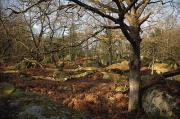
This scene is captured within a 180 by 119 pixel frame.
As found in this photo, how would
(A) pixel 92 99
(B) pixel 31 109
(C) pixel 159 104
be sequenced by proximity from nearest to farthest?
(B) pixel 31 109
(C) pixel 159 104
(A) pixel 92 99

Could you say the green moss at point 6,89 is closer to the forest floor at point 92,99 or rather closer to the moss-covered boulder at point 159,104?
the forest floor at point 92,99

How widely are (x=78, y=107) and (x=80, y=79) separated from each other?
10631mm

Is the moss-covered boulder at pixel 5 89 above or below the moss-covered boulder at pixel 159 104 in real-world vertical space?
above

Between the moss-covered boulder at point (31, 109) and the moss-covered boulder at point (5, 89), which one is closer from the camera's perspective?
the moss-covered boulder at point (31, 109)

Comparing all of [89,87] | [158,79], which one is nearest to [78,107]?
[158,79]

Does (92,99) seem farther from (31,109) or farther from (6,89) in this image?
(31,109)

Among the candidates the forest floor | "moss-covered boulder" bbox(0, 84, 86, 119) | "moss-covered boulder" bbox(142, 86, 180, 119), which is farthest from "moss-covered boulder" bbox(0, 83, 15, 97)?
"moss-covered boulder" bbox(142, 86, 180, 119)

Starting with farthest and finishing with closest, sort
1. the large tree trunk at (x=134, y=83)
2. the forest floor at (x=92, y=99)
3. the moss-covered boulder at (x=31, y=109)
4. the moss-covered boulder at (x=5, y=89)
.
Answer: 1. the forest floor at (x=92, y=99)
2. the large tree trunk at (x=134, y=83)
3. the moss-covered boulder at (x=5, y=89)
4. the moss-covered boulder at (x=31, y=109)

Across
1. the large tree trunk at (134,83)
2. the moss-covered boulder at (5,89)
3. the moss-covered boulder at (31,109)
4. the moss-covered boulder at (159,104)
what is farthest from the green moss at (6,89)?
the large tree trunk at (134,83)

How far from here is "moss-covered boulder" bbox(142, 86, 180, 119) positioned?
41.5 feet

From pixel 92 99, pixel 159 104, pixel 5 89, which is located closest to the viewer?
pixel 5 89

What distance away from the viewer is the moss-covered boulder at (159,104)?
12.6 meters

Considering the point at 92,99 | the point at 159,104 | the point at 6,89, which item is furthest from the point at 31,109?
the point at 92,99

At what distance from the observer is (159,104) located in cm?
1305
